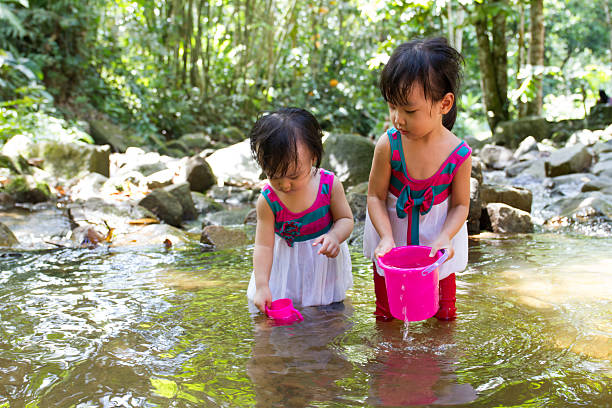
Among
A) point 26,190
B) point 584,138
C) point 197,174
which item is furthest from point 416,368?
point 584,138

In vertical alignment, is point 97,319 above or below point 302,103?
below

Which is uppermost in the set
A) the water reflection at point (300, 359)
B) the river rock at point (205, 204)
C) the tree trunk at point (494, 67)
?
the tree trunk at point (494, 67)

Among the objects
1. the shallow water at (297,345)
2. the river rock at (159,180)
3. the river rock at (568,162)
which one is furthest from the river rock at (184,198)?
the river rock at (568,162)

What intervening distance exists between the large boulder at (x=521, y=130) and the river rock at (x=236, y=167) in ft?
21.1

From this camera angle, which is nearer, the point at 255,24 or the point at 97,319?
the point at 97,319

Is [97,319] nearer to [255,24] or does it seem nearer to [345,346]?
[345,346]

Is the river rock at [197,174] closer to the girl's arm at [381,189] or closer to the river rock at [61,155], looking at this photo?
the river rock at [61,155]

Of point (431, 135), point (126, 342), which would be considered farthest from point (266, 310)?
point (431, 135)

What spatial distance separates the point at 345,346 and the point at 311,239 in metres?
0.64

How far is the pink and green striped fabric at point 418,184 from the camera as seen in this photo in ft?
7.86

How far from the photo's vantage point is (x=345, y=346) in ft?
7.41

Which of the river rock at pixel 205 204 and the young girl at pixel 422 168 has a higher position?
the young girl at pixel 422 168

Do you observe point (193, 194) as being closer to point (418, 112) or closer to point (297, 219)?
point (297, 219)

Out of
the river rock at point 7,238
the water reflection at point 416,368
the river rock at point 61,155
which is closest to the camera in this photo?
the water reflection at point 416,368
